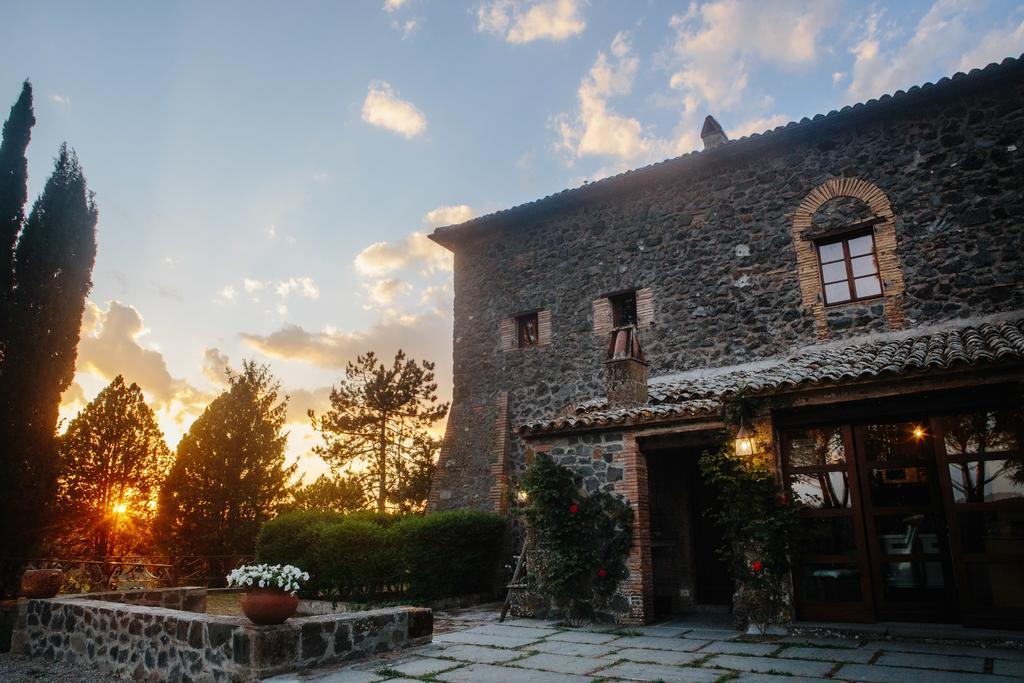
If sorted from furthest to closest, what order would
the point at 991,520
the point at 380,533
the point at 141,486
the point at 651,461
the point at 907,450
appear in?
the point at 141,486 → the point at 380,533 → the point at 651,461 → the point at 907,450 → the point at 991,520

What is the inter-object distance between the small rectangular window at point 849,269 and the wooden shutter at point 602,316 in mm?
4170

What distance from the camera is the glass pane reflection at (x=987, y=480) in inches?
248

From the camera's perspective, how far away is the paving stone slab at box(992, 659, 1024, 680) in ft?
15.3

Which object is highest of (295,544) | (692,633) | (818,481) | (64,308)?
(64,308)

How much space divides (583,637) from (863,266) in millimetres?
8019

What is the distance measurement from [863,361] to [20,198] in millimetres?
14604

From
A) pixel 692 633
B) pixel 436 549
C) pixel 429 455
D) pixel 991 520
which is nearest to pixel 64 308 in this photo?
pixel 436 549

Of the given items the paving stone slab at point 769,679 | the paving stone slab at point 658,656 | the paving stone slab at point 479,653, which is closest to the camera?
the paving stone slab at point 769,679

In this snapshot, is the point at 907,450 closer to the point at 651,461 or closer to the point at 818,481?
the point at 818,481

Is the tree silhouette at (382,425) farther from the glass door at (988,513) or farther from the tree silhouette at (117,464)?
the glass door at (988,513)

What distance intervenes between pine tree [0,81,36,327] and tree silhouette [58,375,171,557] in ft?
28.4

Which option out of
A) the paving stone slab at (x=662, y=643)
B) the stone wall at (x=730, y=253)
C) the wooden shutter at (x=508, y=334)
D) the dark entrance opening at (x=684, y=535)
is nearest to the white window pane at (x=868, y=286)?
the stone wall at (x=730, y=253)

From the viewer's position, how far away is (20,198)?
11648mm

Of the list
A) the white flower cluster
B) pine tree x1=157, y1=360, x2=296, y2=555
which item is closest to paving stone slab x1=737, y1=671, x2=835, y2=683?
the white flower cluster
